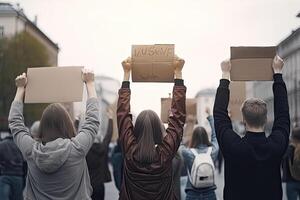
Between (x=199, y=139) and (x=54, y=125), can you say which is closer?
(x=54, y=125)

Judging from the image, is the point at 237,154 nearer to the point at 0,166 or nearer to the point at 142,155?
the point at 142,155

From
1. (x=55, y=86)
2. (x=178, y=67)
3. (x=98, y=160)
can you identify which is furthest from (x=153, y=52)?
(x=98, y=160)

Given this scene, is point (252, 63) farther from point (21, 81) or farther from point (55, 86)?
point (21, 81)

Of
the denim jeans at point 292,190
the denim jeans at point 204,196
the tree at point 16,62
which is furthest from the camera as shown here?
the tree at point 16,62

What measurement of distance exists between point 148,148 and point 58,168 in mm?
694

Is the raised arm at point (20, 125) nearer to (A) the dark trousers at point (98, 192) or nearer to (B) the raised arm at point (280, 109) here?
(B) the raised arm at point (280, 109)

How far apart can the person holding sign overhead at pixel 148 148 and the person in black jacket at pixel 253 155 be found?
0.39 m

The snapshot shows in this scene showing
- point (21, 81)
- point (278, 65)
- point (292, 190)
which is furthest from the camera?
point (292, 190)

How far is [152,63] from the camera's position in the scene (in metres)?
4.55

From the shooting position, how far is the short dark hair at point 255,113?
159 inches

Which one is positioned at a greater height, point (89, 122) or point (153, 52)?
point (153, 52)

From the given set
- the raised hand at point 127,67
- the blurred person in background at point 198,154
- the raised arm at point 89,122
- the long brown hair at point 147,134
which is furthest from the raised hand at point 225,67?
the blurred person in background at point 198,154

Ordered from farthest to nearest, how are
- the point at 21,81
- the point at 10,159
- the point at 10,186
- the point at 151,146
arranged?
1. the point at 10,186
2. the point at 10,159
3. the point at 21,81
4. the point at 151,146

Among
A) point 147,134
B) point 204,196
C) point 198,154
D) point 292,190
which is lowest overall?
point 292,190
